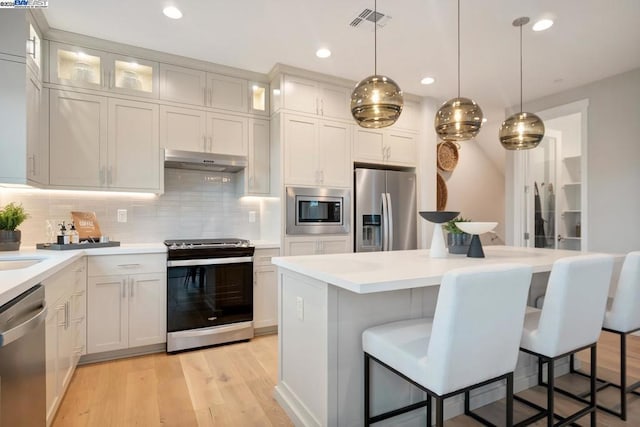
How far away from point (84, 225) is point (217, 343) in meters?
1.55

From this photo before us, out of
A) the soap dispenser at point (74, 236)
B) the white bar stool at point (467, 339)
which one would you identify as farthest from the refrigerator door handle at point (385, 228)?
the soap dispenser at point (74, 236)

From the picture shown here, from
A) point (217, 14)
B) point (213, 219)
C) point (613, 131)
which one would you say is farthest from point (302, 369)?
point (613, 131)

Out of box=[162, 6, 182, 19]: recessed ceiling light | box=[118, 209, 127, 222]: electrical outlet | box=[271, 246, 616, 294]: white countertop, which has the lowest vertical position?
box=[271, 246, 616, 294]: white countertop

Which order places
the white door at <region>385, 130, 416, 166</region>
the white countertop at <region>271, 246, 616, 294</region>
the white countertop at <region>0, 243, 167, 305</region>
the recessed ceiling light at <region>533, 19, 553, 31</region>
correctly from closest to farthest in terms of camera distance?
the white countertop at <region>0, 243, 167, 305</region>, the white countertop at <region>271, 246, 616, 294</region>, the recessed ceiling light at <region>533, 19, 553, 31</region>, the white door at <region>385, 130, 416, 166</region>

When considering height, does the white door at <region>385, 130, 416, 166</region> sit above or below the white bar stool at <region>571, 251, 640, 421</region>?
above

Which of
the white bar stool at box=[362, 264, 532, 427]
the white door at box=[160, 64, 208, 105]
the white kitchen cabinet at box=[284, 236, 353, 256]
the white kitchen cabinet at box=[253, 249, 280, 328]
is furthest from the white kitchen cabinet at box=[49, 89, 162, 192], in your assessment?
the white bar stool at box=[362, 264, 532, 427]

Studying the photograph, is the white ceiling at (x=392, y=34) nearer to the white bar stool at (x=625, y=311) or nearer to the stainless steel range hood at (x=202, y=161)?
the stainless steel range hood at (x=202, y=161)

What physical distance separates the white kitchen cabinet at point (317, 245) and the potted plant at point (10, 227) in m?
2.17

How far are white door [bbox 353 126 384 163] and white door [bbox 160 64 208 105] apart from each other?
5.54 feet

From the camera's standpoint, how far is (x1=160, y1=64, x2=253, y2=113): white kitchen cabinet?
10.9 feet

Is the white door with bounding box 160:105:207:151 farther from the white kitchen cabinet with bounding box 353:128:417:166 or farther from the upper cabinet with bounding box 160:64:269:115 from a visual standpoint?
the white kitchen cabinet with bounding box 353:128:417:166

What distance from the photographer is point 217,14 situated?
2.62m

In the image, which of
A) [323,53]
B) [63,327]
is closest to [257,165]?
[323,53]

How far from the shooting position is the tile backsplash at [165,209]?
3029 millimetres
